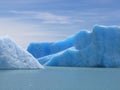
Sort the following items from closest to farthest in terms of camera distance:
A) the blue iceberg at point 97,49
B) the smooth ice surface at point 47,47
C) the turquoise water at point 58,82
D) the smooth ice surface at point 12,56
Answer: the turquoise water at point 58,82 < the smooth ice surface at point 12,56 < the blue iceberg at point 97,49 < the smooth ice surface at point 47,47

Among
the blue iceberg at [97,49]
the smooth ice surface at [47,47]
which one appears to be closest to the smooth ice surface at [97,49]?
the blue iceberg at [97,49]

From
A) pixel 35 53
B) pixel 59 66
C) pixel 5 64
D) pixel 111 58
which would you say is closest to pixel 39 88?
pixel 5 64

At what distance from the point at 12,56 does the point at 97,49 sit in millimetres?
13515

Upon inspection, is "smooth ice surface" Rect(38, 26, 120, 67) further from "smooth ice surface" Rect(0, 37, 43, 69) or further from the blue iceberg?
"smooth ice surface" Rect(0, 37, 43, 69)

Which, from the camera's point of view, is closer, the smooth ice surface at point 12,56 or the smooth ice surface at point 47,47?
the smooth ice surface at point 12,56

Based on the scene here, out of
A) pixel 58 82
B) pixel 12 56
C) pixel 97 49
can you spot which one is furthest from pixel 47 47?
pixel 58 82

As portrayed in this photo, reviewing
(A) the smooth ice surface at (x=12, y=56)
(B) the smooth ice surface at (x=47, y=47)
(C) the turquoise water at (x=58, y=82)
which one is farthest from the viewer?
(B) the smooth ice surface at (x=47, y=47)

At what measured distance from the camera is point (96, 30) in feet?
156

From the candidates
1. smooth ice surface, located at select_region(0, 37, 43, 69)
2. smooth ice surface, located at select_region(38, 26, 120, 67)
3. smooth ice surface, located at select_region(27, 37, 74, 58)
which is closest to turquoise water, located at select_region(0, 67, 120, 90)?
smooth ice surface, located at select_region(0, 37, 43, 69)

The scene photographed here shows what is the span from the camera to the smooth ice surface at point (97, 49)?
1860 inches

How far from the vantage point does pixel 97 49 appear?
47.7m

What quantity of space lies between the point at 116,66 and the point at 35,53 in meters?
15.6

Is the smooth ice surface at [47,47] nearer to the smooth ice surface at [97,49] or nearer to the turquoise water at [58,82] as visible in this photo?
the smooth ice surface at [97,49]

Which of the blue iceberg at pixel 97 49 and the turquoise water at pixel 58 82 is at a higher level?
the blue iceberg at pixel 97 49
